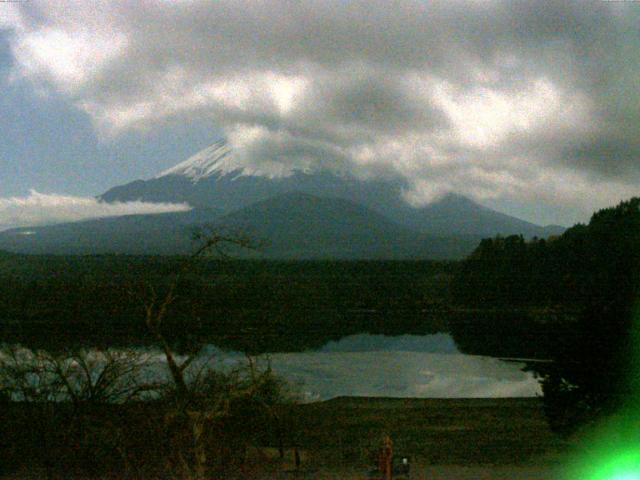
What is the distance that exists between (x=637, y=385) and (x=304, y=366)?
873 inches

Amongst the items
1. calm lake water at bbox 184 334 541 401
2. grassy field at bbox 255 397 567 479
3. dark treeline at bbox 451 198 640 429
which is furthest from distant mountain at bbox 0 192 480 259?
grassy field at bbox 255 397 567 479

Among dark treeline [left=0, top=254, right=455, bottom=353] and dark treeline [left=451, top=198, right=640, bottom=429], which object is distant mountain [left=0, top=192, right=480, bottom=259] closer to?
dark treeline [left=0, top=254, right=455, bottom=353]

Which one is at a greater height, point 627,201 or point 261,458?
point 627,201

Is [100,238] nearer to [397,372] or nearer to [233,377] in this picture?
[397,372]

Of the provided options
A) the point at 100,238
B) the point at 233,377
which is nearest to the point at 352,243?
the point at 100,238

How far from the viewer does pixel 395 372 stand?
30688mm

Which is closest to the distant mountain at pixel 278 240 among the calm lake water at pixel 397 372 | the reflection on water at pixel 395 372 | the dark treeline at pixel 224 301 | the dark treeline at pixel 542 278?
the dark treeline at pixel 224 301

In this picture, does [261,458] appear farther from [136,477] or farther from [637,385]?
[637,385]

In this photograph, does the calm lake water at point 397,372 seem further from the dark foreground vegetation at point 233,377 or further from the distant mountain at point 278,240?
the distant mountain at point 278,240

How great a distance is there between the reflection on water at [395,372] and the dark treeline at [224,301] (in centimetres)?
177

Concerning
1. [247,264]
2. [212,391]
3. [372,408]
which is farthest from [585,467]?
[247,264]

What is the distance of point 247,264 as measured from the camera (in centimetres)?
5959

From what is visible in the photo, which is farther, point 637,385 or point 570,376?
point 570,376

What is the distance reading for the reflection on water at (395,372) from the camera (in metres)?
24.8
